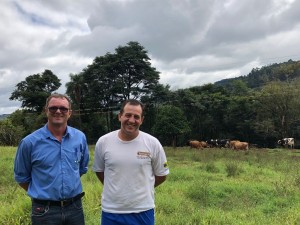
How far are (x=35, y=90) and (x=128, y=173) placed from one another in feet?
124

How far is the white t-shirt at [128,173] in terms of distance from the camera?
3031 millimetres

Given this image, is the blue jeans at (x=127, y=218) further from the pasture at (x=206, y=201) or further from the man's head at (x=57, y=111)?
the pasture at (x=206, y=201)

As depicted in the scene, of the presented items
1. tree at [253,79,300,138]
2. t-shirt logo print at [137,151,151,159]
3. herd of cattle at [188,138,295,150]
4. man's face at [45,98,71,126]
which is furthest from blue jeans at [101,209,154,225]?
tree at [253,79,300,138]

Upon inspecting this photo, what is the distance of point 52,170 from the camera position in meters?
3.02

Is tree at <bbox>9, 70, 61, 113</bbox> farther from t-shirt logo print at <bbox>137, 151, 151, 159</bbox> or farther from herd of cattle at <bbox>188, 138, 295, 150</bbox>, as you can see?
t-shirt logo print at <bbox>137, 151, 151, 159</bbox>

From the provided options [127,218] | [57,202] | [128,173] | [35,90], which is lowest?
[127,218]

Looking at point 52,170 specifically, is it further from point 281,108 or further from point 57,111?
point 281,108

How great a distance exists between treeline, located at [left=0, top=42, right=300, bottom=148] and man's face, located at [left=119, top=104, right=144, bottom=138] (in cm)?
2943


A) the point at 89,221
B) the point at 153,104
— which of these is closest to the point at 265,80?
the point at 153,104

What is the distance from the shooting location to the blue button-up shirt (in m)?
3.01

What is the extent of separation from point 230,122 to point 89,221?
32.8 meters

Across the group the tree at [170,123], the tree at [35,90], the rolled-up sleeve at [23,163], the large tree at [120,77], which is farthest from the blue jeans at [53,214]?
the tree at [35,90]

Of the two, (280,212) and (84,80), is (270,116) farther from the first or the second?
(280,212)

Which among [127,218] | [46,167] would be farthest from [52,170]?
[127,218]
